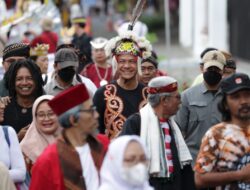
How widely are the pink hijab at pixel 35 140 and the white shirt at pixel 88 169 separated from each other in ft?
5.02

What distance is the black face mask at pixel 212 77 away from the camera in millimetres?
11500

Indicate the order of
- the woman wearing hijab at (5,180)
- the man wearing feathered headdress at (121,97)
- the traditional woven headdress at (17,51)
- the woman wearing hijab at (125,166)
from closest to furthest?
the woman wearing hijab at (125,166) < the woman wearing hijab at (5,180) < the man wearing feathered headdress at (121,97) < the traditional woven headdress at (17,51)

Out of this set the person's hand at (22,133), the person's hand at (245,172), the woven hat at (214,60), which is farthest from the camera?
the woven hat at (214,60)

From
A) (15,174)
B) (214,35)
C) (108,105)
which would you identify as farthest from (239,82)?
(214,35)

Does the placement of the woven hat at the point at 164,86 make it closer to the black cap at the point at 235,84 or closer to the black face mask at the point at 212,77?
the black cap at the point at 235,84

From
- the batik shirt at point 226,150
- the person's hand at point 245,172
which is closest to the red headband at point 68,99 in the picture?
the batik shirt at point 226,150

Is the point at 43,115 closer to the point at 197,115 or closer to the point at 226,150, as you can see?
the point at 226,150

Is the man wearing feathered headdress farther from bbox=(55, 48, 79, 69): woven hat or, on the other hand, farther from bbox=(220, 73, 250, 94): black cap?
bbox=(220, 73, 250, 94): black cap

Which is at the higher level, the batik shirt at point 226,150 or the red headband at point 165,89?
the red headband at point 165,89

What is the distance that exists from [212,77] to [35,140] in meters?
2.46

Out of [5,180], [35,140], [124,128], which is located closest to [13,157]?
[35,140]

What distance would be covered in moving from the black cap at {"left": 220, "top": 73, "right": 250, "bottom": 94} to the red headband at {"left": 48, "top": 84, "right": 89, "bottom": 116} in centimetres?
97

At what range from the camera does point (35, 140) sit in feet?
31.9

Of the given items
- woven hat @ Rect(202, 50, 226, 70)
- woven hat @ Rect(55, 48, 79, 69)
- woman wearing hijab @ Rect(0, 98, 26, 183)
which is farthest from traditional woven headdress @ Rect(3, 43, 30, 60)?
woman wearing hijab @ Rect(0, 98, 26, 183)
